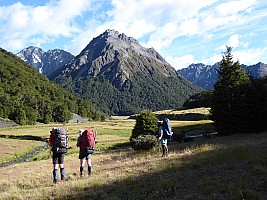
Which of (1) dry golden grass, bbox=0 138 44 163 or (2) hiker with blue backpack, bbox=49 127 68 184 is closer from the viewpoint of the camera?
(2) hiker with blue backpack, bbox=49 127 68 184

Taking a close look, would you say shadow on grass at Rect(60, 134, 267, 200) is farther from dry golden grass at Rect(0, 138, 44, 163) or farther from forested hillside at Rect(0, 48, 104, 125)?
forested hillside at Rect(0, 48, 104, 125)

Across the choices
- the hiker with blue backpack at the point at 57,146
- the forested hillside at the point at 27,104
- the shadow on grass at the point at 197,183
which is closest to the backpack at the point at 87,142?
the hiker with blue backpack at the point at 57,146

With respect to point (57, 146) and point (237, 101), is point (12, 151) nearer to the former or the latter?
point (237, 101)

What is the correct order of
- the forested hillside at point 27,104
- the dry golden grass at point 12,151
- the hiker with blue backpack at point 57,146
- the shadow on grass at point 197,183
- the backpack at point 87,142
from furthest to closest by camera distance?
1. the forested hillside at point 27,104
2. the dry golden grass at point 12,151
3. the backpack at point 87,142
4. the hiker with blue backpack at point 57,146
5. the shadow on grass at point 197,183

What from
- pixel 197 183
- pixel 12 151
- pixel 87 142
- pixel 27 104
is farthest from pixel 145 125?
pixel 27 104

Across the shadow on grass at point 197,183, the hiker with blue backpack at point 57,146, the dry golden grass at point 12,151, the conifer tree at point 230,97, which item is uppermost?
the conifer tree at point 230,97

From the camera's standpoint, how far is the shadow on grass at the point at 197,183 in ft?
28.3

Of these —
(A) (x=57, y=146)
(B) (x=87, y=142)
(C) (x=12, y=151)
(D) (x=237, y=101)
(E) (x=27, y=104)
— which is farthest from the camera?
(E) (x=27, y=104)

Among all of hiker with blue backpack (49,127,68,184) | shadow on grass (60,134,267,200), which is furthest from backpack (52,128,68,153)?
shadow on grass (60,134,267,200)

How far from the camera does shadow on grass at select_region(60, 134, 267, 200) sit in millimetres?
8641

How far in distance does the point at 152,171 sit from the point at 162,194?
3.63 metres

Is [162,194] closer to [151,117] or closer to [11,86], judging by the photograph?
[151,117]

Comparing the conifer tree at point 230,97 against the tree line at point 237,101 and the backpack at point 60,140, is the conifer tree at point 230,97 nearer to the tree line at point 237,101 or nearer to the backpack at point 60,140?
the tree line at point 237,101

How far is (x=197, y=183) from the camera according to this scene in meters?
9.78
